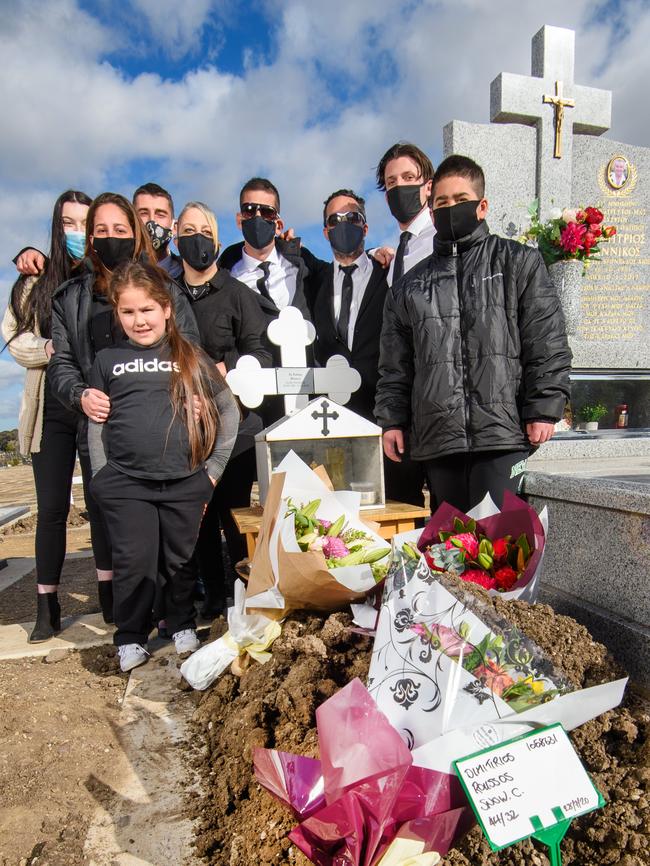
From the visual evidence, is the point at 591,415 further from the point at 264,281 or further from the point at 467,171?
the point at 467,171

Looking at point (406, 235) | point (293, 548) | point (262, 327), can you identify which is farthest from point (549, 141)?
point (293, 548)

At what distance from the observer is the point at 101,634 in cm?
302

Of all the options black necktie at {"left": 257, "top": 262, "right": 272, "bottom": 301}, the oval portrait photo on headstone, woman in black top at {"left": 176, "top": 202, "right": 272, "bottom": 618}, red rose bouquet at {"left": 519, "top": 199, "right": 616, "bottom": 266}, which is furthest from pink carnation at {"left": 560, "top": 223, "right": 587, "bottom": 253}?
woman in black top at {"left": 176, "top": 202, "right": 272, "bottom": 618}

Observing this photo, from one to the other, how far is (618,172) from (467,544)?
6.12m

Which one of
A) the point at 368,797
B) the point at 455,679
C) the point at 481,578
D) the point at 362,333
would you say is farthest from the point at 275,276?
Answer: the point at 368,797

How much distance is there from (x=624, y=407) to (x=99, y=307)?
512cm

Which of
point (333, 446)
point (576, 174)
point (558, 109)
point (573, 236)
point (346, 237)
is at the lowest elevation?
point (333, 446)

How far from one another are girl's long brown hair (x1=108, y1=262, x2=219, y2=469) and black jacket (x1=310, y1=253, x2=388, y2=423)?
0.81m

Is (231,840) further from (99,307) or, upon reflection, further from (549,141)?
(549,141)

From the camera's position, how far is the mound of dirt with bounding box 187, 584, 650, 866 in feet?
4.09

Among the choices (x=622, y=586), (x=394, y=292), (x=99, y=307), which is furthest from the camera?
(x=99, y=307)

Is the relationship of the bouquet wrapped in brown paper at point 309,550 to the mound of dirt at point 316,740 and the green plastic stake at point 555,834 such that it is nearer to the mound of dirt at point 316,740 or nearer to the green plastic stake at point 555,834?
the mound of dirt at point 316,740

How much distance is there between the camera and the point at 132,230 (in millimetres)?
2729

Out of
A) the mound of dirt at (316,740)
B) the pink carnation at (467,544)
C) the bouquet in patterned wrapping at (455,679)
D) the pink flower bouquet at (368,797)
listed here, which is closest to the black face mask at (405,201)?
the pink carnation at (467,544)
